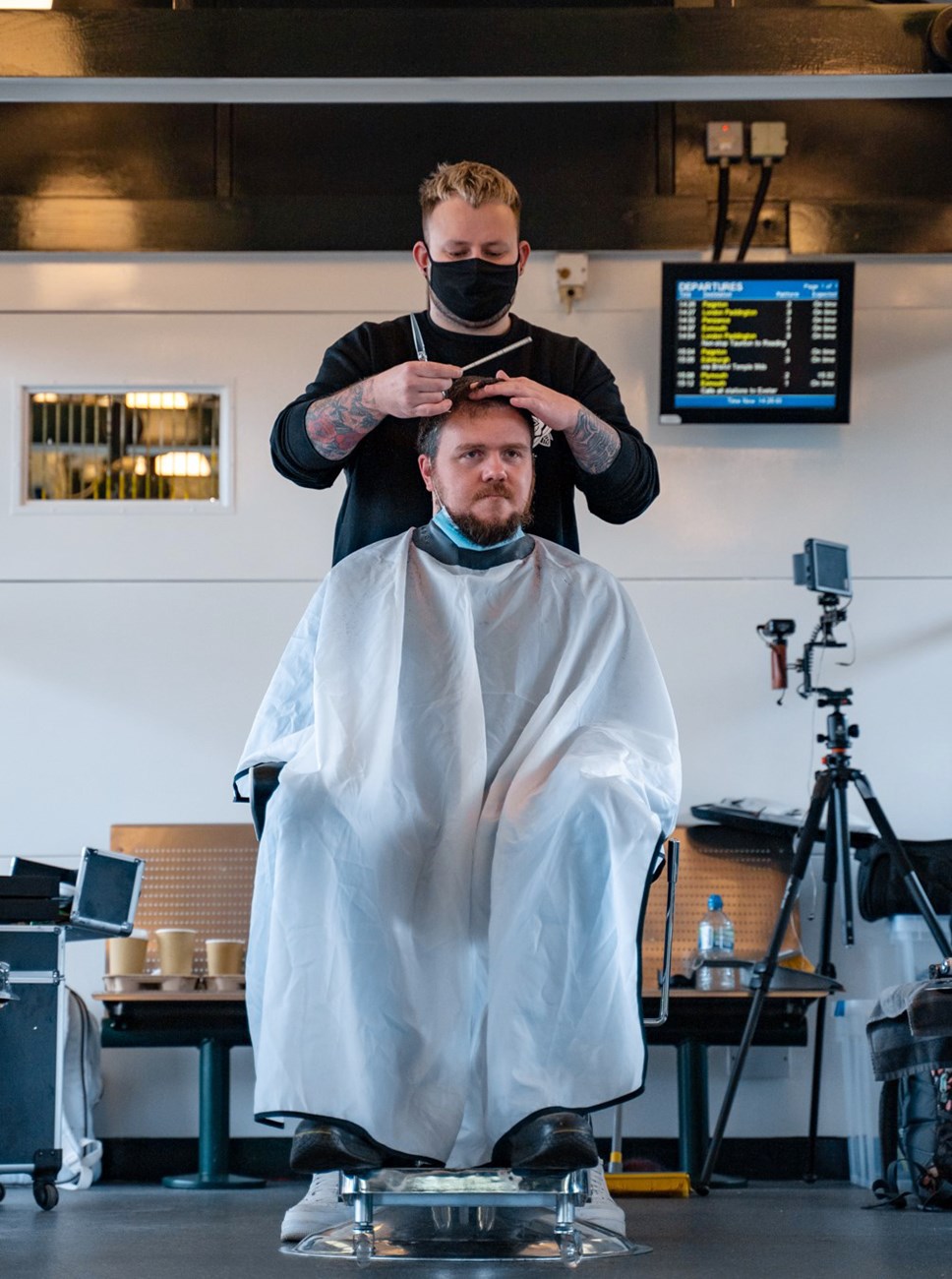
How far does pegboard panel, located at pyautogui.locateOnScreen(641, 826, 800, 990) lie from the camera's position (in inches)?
181

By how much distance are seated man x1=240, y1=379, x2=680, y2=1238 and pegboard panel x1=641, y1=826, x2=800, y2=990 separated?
86.5 inches

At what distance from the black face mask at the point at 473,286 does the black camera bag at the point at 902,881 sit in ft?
7.52

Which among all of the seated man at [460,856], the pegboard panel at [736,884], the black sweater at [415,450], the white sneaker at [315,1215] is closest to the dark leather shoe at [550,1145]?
the seated man at [460,856]

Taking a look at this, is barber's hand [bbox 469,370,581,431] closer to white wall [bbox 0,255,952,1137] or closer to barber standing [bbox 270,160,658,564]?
barber standing [bbox 270,160,658,564]

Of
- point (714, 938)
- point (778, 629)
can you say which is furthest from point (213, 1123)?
point (778, 629)

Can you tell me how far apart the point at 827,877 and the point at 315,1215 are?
91.8 inches

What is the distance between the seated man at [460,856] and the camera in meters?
2.05

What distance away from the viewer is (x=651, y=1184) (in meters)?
3.79

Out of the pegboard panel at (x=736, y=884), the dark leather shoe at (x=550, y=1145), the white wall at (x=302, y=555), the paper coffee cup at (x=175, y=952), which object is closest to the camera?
the dark leather shoe at (x=550, y=1145)

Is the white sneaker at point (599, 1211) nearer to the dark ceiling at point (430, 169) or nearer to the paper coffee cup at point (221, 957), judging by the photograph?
the paper coffee cup at point (221, 957)

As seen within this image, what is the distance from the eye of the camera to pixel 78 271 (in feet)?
16.4

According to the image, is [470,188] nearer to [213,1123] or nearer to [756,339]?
[756,339]

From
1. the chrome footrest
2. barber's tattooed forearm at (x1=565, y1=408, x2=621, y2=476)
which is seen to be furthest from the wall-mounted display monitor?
the chrome footrest

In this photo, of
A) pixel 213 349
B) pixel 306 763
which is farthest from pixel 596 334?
pixel 306 763
